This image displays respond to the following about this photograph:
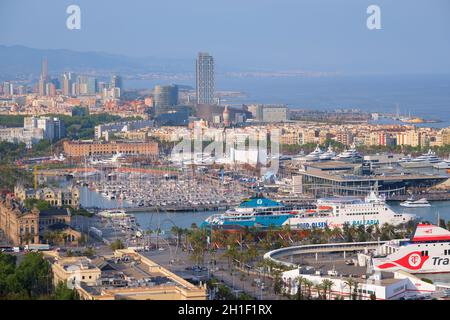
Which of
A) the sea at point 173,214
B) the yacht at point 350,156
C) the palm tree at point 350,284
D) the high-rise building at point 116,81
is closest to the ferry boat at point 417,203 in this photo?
the sea at point 173,214

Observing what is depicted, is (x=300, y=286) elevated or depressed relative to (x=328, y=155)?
elevated

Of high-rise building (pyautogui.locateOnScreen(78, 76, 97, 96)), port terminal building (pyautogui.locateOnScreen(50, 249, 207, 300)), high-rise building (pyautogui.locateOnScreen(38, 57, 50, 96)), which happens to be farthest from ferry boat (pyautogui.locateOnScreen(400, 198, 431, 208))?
high-rise building (pyautogui.locateOnScreen(78, 76, 97, 96))

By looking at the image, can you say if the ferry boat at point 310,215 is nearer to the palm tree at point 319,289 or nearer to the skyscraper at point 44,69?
the palm tree at point 319,289

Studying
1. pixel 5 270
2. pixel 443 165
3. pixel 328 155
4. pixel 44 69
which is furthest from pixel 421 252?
pixel 44 69

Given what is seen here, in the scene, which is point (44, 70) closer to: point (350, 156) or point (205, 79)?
point (205, 79)

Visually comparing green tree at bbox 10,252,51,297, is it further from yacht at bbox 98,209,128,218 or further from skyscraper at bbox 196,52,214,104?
skyscraper at bbox 196,52,214,104

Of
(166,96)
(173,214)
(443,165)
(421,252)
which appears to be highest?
(166,96)
